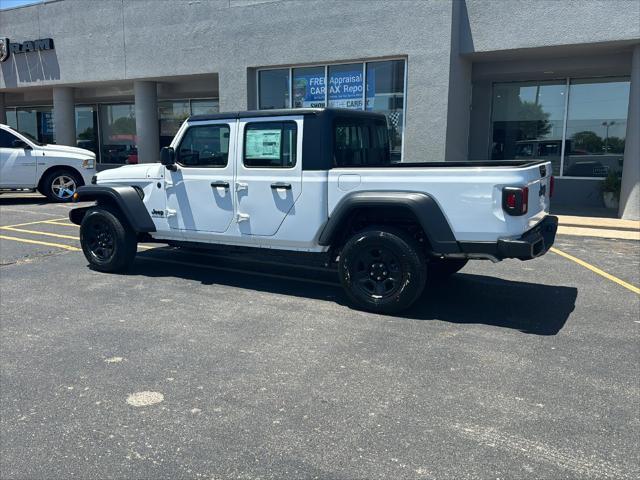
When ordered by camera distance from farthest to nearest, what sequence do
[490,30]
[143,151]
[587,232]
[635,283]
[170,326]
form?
1. [143,151]
2. [490,30]
3. [587,232]
4. [635,283]
5. [170,326]

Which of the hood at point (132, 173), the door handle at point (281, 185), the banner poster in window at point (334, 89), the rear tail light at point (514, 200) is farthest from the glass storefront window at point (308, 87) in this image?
the rear tail light at point (514, 200)

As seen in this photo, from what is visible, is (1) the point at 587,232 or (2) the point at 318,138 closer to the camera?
(2) the point at 318,138

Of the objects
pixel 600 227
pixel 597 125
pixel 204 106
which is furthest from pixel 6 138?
pixel 597 125

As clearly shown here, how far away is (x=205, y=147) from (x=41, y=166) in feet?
30.4

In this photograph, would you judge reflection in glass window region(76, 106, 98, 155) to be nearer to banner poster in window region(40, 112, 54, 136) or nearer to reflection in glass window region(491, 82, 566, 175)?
banner poster in window region(40, 112, 54, 136)

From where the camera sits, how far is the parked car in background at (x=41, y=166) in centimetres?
1370

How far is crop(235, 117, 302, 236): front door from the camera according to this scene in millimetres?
5863

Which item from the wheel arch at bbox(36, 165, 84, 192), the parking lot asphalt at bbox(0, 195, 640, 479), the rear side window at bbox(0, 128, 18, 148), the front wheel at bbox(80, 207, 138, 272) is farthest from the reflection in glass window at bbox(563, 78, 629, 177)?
the rear side window at bbox(0, 128, 18, 148)

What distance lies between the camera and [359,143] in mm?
6344

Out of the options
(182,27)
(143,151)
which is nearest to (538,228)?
(182,27)

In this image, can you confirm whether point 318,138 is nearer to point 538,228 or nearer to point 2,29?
point 538,228

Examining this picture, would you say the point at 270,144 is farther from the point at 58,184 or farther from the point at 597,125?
the point at 597,125

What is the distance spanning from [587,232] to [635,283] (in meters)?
3.90

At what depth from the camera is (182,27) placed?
15516mm
